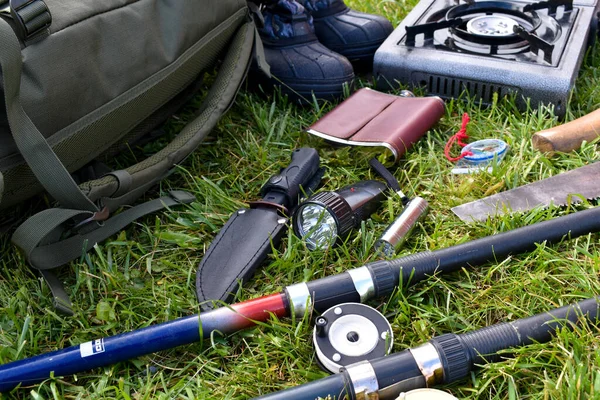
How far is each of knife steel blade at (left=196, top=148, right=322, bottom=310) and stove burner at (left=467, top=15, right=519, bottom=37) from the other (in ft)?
3.50

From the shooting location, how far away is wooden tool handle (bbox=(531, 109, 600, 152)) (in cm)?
241

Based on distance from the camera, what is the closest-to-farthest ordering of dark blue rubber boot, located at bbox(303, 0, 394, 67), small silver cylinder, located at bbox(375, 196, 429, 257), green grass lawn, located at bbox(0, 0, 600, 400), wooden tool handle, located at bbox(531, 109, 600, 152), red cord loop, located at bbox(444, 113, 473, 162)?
green grass lawn, located at bbox(0, 0, 600, 400)
small silver cylinder, located at bbox(375, 196, 429, 257)
wooden tool handle, located at bbox(531, 109, 600, 152)
red cord loop, located at bbox(444, 113, 473, 162)
dark blue rubber boot, located at bbox(303, 0, 394, 67)

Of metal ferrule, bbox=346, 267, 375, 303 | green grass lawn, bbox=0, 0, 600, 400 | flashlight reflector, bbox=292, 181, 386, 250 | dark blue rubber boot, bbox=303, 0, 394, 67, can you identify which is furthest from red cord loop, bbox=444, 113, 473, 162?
metal ferrule, bbox=346, 267, 375, 303

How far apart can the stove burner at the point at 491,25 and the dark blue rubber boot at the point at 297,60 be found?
1.94 feet

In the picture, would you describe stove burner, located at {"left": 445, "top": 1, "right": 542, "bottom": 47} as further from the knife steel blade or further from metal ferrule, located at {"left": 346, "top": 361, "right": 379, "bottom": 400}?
metal ferrule, located at {"left": 346, "top": 361, "right": 379, "bottom": 400}

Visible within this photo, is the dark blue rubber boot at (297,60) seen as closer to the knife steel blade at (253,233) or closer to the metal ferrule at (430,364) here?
the knife steel blade at (253,233)

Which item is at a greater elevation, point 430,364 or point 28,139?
point 28,139

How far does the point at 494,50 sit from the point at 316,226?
1.29 m

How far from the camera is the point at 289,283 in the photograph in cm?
204

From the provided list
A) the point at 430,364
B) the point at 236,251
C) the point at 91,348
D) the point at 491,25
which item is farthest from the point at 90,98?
the point at 491,25

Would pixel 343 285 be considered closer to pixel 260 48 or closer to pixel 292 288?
pixel 292 288

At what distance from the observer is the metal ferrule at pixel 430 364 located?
1579mm

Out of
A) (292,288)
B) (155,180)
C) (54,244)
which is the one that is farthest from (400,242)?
(54,244)

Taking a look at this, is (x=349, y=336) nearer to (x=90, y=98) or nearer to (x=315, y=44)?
(x=90, y=98)
